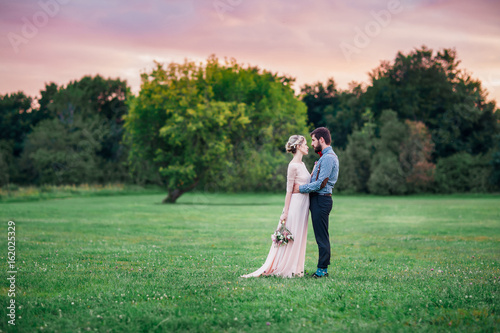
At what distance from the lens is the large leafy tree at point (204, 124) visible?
4228 centimetres

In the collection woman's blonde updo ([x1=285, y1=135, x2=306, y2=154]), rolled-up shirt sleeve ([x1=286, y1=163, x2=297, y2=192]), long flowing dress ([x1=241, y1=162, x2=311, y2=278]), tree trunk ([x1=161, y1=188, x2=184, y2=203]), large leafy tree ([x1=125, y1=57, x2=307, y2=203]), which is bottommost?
tree trunk ([x1=161, y1=188, x2=184, y2=203])

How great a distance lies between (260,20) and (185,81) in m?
18.9

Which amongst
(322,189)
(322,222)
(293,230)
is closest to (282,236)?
(293,230)

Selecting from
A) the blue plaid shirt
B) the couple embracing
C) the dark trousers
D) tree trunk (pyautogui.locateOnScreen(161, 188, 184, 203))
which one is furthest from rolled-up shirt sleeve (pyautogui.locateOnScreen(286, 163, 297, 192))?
tree trunk (pyautogui.locateOnScreen(161, 188, 184, 203))

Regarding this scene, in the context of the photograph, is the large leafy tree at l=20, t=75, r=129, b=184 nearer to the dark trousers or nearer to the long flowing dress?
the long flowing dress

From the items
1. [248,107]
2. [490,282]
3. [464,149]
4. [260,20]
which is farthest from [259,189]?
[490,282]

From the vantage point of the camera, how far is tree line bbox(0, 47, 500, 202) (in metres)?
44.0

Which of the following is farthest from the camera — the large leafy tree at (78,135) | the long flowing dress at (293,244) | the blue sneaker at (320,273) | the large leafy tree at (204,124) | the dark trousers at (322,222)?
the large leafy tree at (78,135)

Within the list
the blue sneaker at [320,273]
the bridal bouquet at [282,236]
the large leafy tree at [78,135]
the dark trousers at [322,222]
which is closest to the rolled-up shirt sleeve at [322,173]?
the dark trousers at [322,222]

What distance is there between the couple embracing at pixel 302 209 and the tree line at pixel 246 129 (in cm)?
3255

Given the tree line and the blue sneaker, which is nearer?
the blue sneaker

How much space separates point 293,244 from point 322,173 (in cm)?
155

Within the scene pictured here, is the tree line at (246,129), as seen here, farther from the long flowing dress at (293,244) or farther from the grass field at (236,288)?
the long flowing dress at (293,244)

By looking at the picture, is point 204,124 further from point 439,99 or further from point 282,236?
point 439,99
